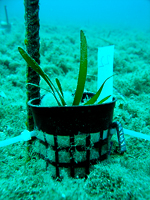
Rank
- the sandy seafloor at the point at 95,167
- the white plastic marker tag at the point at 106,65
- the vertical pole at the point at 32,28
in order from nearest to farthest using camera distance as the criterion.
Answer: the sandy seafloor at the point at 95,167 < the vertical pole at the point at 32,28 < the white plastic marker tag at the point at 106,65

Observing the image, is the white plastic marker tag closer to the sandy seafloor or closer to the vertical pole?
the sandy seafloor

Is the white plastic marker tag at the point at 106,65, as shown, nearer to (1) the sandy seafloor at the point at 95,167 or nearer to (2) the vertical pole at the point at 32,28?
(1) the sandy seafloor at the point at 95,167

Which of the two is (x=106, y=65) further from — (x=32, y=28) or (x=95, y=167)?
(x=95, y=167)

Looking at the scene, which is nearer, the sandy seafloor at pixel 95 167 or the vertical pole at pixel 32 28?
the sandy seafloor at pixel 95 167

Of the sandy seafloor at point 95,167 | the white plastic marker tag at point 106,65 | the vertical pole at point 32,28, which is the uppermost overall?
the vertical pole at point 32,28

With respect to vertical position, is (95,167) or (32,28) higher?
(32,28)

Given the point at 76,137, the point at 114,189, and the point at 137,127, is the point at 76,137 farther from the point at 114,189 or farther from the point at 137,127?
the point at 137,127

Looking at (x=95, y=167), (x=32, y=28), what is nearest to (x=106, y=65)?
(x=32, y=28)

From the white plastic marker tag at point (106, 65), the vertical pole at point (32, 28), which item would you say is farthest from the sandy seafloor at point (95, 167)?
the vertical pole at point (32, 28)

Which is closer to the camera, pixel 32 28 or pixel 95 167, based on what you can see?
pixel 95 167

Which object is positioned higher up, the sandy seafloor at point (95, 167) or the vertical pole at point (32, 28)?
the vertical pole at point (32, 28)

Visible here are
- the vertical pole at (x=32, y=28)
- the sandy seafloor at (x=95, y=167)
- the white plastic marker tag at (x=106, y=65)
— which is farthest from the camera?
the white plastic marker tag at (x=106, y=65)

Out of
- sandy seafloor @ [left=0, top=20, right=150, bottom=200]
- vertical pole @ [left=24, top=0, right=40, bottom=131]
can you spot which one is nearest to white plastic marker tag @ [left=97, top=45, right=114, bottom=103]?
sandy seafloor @ [left=0, top=20, right=150, bottom=200]

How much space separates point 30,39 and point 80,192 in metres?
1.05
